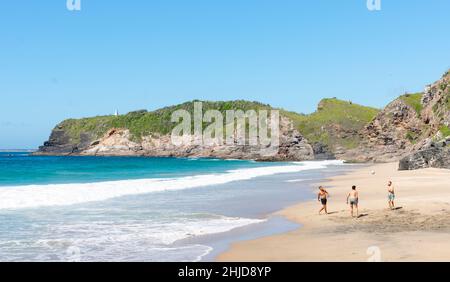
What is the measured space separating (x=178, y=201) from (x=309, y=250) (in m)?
16.2

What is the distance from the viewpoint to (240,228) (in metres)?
19.7

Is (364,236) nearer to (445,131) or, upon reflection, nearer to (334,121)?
(445,131)

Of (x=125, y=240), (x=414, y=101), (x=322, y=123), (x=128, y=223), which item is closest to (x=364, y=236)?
(x=125, y=240)

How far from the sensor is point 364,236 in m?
16.3

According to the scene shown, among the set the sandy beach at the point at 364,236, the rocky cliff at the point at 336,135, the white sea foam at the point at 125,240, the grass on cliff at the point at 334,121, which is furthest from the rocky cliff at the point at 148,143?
the white sea foam at the point at 125,240

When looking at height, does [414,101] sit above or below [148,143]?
above

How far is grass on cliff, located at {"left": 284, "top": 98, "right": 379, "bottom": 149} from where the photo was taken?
462 feet

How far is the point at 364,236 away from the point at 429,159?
1622 inches

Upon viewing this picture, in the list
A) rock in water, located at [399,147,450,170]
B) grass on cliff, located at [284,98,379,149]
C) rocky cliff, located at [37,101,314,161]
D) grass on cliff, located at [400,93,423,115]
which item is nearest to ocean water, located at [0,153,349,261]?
rock in water, located at [399,147,450,170]

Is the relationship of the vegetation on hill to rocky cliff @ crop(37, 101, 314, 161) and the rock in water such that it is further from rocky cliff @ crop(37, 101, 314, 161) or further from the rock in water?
the rock in water

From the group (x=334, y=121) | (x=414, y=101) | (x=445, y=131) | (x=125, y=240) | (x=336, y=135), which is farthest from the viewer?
(x=334, y=121)

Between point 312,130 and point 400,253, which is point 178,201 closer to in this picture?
point 400,253

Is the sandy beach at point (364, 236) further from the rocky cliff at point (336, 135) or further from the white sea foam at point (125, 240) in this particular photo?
the rocky cliff at point (336, 135)
